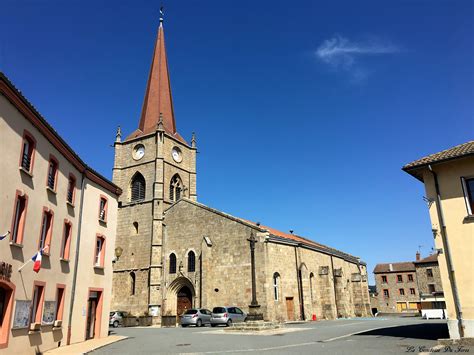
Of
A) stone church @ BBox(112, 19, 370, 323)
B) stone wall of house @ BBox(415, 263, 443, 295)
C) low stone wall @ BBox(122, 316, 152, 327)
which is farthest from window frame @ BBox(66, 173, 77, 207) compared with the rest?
stone wall of house @ BBox(415, 263, 443, 295)

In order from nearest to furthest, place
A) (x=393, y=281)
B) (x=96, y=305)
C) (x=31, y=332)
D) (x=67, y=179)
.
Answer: (x=31, y=332) → (x=67, y=179) → (x=96, y=305) → (x=393, y=281)

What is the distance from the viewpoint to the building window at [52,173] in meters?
14.6

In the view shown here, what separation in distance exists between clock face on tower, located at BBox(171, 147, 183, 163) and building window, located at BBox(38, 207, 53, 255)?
25.3m

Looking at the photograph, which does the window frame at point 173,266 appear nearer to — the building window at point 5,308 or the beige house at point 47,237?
the beige house at point 47,237

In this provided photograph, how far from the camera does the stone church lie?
29125mm

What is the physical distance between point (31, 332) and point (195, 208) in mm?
20695

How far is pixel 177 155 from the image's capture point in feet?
132

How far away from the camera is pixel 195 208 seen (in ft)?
108

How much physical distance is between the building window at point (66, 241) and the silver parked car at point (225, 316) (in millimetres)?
12220

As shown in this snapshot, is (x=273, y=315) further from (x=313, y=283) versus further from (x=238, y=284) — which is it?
(x=313, y=283)

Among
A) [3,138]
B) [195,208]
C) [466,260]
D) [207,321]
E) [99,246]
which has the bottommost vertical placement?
[207,321]

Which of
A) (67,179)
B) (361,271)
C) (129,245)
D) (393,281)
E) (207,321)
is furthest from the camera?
(393,281)

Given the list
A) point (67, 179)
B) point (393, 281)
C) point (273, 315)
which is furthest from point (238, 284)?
point (393, 281)

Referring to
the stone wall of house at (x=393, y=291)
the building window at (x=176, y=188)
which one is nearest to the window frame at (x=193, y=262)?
the building window at (x=176, y=188)
